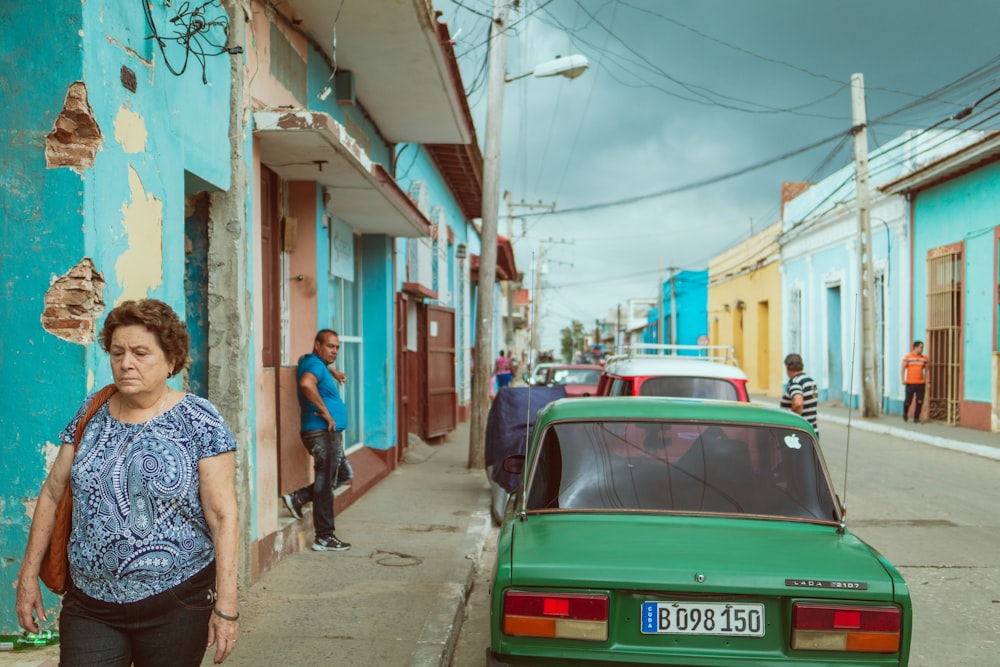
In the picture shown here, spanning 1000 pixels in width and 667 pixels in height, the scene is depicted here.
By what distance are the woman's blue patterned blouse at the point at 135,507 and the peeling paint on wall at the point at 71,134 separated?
1.83 metres

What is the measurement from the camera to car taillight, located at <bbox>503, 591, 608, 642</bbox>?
3184 millimetres

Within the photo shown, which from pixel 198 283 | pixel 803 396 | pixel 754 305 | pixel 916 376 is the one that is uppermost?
pixel 754 305

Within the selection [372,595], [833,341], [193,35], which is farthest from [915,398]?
[193,35]

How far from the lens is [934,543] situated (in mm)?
7613

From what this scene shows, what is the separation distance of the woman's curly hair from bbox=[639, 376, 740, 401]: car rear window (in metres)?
5.79

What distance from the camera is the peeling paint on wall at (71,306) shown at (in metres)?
4.04

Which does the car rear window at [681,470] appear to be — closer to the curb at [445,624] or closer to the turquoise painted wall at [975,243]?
the curb at [445,624]

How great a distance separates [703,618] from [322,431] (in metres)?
4.23

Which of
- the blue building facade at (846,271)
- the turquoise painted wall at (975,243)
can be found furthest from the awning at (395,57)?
the turquoise painted wall at (975,243)

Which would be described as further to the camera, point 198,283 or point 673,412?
point 198,283

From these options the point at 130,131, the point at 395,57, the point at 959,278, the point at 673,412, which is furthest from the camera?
the point at 959,278

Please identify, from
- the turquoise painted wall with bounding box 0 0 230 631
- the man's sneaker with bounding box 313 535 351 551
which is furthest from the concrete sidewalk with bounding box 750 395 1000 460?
the turquoise painted wall with bounding box 0 0 230 631

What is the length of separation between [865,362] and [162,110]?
59.9 ft

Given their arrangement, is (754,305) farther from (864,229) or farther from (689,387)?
(689,387)
